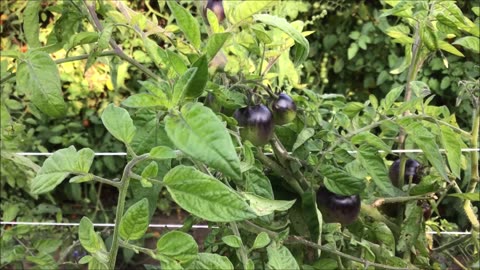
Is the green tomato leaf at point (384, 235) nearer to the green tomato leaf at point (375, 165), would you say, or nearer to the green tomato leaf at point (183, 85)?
the green tomato leaf at point (375, 165)

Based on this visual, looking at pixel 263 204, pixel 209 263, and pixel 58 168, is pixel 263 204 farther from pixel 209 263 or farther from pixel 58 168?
pixel 58 168

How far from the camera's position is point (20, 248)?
1.08 m

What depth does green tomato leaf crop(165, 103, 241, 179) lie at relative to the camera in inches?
15.4

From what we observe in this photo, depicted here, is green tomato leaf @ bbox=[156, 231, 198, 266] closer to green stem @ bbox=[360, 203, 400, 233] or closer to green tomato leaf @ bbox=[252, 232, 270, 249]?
green tomato leaf @ bbox=[252, 232, 270, 249]

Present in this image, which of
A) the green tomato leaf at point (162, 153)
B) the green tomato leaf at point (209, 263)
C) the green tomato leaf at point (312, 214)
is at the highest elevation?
the green tomato leaf at point (162, 153)

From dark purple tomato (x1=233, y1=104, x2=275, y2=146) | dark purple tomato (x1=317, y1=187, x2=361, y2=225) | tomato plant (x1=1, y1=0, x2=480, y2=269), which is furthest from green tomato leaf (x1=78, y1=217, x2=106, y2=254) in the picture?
dark purple tomato (x1=317, y1=187, x2=361, y2=225)

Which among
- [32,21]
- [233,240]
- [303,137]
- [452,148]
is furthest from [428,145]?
[32,21]

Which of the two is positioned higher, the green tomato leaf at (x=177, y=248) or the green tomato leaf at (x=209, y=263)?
the green tomato leaf at (x=177, y=248)

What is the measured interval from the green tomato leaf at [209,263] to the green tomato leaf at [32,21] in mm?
472

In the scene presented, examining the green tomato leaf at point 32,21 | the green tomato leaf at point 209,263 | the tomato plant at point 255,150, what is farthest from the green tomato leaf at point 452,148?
the green tomato leaf at point 32,21

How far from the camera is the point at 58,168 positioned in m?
0.51

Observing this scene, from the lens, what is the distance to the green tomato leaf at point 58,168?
495 millimetres

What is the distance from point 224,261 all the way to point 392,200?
0.35m

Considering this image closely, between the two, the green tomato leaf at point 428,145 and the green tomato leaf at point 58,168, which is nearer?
the green tomato leaf at point 58,168
